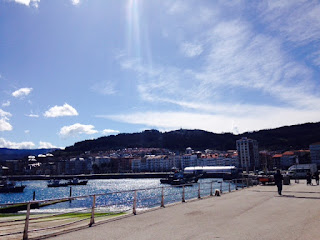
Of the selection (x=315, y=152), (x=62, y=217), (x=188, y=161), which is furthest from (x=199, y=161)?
(x=62, y=217)

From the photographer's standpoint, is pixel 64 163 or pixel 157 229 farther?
pixel 64 163

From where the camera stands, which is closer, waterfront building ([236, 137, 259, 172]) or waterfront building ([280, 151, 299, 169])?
waterfront building ([280, 151, 299, 169])

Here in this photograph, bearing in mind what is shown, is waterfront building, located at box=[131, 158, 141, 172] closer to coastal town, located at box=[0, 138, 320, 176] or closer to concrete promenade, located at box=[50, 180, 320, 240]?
coastal town, located at box=[0, 138, 320, 176]

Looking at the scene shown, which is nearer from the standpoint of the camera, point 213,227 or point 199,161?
point 213,227

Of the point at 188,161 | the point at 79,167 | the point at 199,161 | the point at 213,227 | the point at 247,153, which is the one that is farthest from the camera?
the point at 79,167

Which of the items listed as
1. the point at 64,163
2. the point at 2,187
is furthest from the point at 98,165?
the point at 2,187

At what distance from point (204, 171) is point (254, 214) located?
12251 centimetres

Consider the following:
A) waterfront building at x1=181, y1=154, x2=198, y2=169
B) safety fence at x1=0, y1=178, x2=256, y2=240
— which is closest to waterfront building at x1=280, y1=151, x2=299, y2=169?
waterfront building at x1=181, y1=154, x2=198, y2=169

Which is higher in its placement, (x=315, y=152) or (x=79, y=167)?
(x=315, y=152)

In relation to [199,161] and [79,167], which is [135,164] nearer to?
[79,167]

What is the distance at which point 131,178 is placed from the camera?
Result: 14250 centimetres

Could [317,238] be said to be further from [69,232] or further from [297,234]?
[69,232]

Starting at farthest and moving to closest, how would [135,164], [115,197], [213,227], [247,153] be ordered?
[135,164] < [247,153] < [115,197] < [213,227]

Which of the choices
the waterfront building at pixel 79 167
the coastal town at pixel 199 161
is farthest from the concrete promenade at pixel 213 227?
the waterfront building at pixel 79 167
